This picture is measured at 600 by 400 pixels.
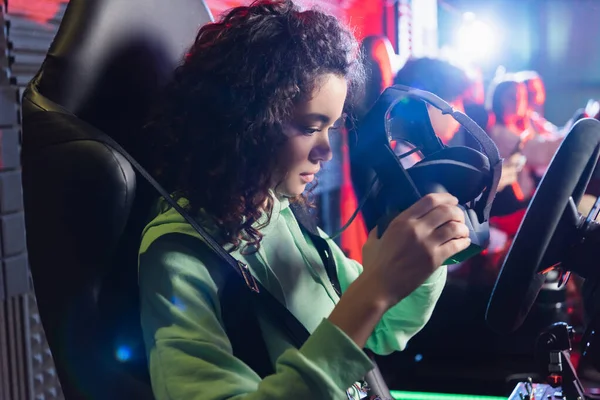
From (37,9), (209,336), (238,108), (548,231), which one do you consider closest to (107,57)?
(238,108)

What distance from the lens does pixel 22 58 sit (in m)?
1.54

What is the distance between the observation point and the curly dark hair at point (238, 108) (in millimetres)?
839

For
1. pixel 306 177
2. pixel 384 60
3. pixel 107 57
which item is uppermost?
pixel 107 57

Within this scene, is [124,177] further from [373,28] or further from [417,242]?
[373,28]

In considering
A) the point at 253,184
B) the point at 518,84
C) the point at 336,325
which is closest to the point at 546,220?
the point at 336,325

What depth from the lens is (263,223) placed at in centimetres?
92

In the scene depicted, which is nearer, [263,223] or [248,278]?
[248,278]

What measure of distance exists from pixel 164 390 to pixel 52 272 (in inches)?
8.3

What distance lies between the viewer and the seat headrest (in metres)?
0.81

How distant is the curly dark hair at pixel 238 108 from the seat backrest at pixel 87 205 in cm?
7

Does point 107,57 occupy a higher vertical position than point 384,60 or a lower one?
higher

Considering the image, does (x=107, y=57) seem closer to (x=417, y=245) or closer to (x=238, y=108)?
(x=238, y=108)

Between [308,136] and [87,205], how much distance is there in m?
0.30

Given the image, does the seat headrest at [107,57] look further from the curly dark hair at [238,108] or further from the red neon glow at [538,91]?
the red neon glow at [538,91]
